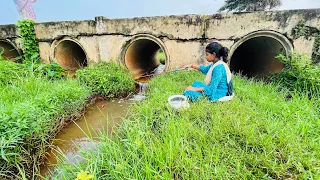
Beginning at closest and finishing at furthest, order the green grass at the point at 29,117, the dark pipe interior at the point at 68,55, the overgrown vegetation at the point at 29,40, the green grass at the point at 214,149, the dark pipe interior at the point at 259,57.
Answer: the green grass at the point at 214,149 → the green grass at the point at 29,117 → the dark pipe interior at the point at 259,57 → the overgrown vegetation at the point at 29,40 → the dark pipe interior at the point at 68,55

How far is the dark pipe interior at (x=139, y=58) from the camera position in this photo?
7237mm

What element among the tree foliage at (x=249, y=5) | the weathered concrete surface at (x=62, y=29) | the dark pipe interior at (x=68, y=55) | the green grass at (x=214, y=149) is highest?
the tree foliage at (x=249, y=5)

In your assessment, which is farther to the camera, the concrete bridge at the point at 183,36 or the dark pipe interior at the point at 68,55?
the dark pipe interior at the point at 68,55

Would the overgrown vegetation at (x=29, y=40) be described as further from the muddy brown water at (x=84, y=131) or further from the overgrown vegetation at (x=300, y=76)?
the overgrown vegetation at (x=300, y=76)

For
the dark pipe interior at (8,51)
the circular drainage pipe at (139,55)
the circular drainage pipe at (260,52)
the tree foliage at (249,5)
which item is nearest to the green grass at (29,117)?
the circular drainage pipe at (139,55)

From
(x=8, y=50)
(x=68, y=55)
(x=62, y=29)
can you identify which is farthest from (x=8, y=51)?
(x=62, y=29)

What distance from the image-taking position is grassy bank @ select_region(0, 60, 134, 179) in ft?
7.88

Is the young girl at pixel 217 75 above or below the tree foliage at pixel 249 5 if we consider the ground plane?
below

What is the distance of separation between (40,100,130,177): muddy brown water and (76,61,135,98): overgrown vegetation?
0.33m

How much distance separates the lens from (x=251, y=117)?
9.04 feet

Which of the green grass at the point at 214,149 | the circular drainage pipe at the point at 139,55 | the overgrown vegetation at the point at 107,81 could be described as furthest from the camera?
the circular drainage pipe at the point at 139,55

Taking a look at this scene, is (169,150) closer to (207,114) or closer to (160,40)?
(207,114)

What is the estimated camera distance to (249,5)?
17156 mm

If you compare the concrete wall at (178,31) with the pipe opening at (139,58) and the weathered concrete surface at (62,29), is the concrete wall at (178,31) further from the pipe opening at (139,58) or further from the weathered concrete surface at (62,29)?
the pipe opening at (139,58)
